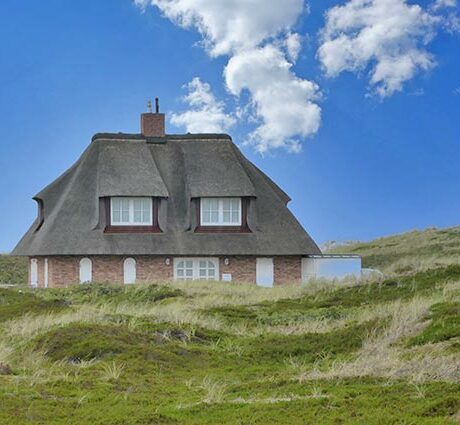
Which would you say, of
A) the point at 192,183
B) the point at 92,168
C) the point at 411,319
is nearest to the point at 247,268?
the point at 192,183

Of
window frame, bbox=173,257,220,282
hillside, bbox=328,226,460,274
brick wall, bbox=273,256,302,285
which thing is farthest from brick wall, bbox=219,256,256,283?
hillside, bbox=328,226,460,274

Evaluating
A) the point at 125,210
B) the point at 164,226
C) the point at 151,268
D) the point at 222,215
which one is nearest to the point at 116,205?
the point at 125,210

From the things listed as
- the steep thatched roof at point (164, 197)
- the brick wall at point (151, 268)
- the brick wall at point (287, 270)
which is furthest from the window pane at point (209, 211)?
the brick wall at point (287, 270)

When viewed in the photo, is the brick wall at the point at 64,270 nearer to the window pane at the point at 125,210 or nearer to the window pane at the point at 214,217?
the window pane at the point at 125,210

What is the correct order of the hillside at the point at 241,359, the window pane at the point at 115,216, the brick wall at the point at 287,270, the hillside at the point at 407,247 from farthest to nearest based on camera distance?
the hillside at the point at 407,247 → the brick wall at the point at 287,270 → the window pane at the point at 115,216 → the hillside at the point at 241,359

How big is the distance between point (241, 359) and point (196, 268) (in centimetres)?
2407

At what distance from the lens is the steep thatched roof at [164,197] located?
39.2 meters

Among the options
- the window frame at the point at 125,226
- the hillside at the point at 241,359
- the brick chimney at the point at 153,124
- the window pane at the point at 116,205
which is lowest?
the hillside at the point at 241,359

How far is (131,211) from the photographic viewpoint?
40.3m

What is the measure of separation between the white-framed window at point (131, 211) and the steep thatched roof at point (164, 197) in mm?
609

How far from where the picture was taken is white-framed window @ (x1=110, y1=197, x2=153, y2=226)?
40019mm

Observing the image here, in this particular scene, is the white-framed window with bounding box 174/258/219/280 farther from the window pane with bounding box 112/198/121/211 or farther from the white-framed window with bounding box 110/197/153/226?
the window pane with bounding box 112/198/121/211

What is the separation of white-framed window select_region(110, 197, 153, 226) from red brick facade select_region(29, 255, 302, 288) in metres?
1.94

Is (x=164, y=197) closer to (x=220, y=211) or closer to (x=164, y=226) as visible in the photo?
(x=164, y=226)
